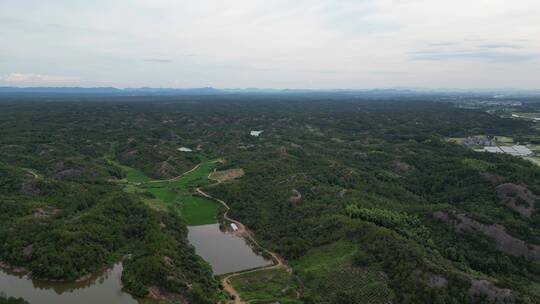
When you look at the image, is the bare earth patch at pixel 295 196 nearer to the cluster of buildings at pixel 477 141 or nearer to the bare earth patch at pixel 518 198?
the bare earth patch at pixel 518 198

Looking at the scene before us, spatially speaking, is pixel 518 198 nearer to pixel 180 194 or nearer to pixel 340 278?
pixel 340 278

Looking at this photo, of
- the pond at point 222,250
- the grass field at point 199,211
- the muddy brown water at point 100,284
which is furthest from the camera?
the grass field at point 199,211

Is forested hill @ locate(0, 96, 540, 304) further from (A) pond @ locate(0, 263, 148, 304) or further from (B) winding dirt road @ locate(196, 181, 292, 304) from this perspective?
(A) pond @ locate(0, 263, 148, 304)

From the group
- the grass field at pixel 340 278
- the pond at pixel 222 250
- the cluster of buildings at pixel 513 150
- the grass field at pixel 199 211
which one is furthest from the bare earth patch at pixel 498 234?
the cluster of buildings at pixel 513 150

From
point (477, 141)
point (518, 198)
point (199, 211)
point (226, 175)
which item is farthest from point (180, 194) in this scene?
point (477, 141)

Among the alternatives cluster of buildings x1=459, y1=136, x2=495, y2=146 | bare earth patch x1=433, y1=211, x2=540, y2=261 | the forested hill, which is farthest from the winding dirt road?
cluster of buildings x1=459, y1=136, x2=495, y2=146
